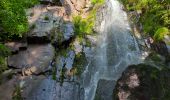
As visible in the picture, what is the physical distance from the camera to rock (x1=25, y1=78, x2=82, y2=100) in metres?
9.60

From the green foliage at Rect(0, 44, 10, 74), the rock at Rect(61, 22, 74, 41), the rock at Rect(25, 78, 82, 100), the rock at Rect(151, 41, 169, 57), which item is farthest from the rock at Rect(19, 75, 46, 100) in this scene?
the rock at Rect(151, 41, 169, 57)

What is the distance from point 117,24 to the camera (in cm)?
1592

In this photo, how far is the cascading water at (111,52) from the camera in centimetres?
1145

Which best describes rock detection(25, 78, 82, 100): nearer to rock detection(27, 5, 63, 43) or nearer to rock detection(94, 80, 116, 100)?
rock detection(94, 80, 116, 100)

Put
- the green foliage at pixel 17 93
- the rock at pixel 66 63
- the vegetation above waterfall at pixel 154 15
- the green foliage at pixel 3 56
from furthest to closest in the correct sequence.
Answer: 1. the vegetation above waterfall at pixel 154 15
2. the rock at pixel 66 63
3. the green foliage at pixel 3 56
4. the green foliage at pixel 17 93

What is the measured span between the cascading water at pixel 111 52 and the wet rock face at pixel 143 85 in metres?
1.37

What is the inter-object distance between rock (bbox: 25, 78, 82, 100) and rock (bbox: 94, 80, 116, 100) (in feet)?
2.47

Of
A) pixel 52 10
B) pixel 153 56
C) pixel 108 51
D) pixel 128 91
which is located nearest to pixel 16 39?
pixel 52 10

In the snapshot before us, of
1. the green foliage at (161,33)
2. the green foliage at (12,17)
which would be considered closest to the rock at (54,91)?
the green foliage at (12,17)

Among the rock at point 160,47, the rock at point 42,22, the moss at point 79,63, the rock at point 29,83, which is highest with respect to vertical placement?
the rock at point 42,22

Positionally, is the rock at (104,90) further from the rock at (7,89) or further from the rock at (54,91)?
the rock at (7,89)

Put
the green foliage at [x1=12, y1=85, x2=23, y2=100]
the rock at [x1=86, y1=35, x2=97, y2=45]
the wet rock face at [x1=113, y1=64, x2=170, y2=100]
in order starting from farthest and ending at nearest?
the rock at [x1=86, y1=35, x2=97, y2=45] < the green foliage at [x1=12, y1=85, x2=23, y2=100] < the wet rock face at [x1=113, y1=64, x2=170, y2=100]

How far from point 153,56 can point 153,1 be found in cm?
390

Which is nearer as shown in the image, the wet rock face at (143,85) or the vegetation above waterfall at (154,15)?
the wet rock face at (143,85)
